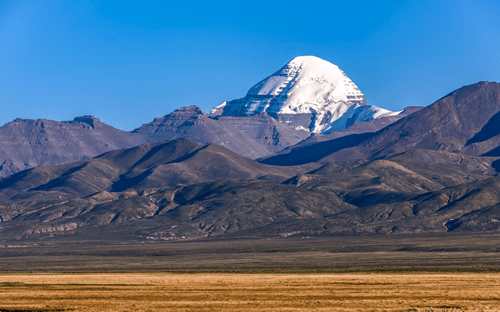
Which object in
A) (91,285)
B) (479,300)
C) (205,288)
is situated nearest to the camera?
(479,300)

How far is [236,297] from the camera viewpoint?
11475 cm

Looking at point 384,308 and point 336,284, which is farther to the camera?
point 336,284

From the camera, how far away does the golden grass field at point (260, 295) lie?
336 feet

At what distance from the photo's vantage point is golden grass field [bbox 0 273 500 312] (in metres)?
102

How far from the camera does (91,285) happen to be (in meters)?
142

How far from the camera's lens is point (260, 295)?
383ft

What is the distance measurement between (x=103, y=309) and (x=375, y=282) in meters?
43.5

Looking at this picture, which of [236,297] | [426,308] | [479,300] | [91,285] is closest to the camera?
[426,308]

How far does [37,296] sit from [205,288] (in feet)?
59.0

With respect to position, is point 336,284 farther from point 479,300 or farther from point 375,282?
point 479,300

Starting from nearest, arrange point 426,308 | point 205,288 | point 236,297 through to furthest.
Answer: point 426,308 < point 236,297 < point 205,288

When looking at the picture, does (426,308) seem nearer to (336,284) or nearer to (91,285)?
(336,284)

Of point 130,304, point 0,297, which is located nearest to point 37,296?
point 0,297

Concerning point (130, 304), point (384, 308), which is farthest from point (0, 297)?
point (384, 308)
